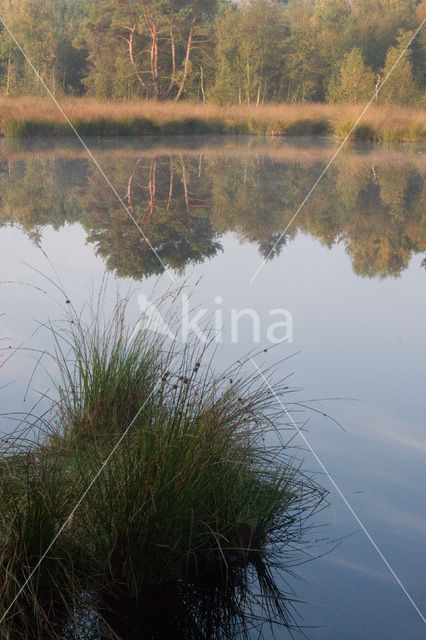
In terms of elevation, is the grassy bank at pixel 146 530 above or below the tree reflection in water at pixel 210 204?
below

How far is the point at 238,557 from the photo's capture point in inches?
55.8

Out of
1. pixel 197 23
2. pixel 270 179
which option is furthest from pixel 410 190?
pixel 197 23

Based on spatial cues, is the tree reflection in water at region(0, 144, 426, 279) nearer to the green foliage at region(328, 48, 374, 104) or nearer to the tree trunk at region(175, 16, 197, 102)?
the green foliage at region(328, 48, 374, 104)

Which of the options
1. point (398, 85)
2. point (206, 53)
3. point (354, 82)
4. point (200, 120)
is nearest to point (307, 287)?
point (200, 120)

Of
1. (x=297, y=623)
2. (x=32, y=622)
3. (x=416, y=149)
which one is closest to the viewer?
(x=32, y=622)

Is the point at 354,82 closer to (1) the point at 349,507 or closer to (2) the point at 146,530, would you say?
(1) the point at 349,507

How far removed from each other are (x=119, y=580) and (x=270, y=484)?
1.26 feet

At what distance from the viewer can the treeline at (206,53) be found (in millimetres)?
14992

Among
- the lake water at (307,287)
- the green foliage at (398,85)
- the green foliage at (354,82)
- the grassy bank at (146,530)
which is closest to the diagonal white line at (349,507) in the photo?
the lake water at (307,287)

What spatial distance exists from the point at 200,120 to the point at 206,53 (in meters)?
4.18

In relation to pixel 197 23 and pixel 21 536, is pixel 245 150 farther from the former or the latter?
pixel 21 536

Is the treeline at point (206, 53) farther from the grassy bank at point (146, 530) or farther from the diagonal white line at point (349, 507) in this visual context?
the grassy bank at point (146, 530)

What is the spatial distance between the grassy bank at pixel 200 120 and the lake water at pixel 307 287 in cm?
253

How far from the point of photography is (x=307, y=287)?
371cm
